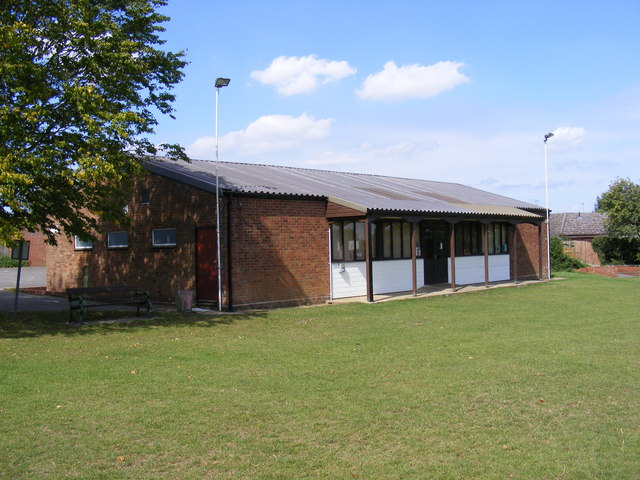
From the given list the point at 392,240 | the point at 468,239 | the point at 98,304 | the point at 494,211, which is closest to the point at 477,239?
the point at 468,239

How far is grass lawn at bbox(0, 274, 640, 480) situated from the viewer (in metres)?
5.05

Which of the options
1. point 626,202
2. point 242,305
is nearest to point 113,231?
point 242,305

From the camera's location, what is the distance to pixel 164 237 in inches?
741

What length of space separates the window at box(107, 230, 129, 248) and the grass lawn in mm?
7540

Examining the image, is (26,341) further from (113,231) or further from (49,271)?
(49,271)

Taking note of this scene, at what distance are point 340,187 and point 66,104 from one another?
1143 centimetres

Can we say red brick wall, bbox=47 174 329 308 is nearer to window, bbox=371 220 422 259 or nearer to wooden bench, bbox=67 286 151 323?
wooden bench, bbox=67 286 151 323

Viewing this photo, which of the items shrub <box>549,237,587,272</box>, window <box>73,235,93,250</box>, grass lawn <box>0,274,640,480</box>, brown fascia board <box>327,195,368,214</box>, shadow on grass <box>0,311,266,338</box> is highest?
brown fascia board <box>327,195,368,214</box>

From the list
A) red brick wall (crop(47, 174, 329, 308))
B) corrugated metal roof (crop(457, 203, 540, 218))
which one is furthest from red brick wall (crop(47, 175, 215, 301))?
corrugated metal roof (crop(457, 203, 540, 218))

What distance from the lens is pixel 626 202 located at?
39062 mm

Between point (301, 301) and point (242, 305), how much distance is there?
2.18 metres

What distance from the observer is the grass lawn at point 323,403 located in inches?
199

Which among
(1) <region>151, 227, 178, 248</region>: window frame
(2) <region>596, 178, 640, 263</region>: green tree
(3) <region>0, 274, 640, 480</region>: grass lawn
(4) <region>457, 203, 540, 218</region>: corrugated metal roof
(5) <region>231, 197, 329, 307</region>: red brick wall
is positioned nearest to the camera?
(3) <region>0, 274, 640, 480</region>: grass lawn

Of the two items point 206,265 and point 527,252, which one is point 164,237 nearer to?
point 206,265
